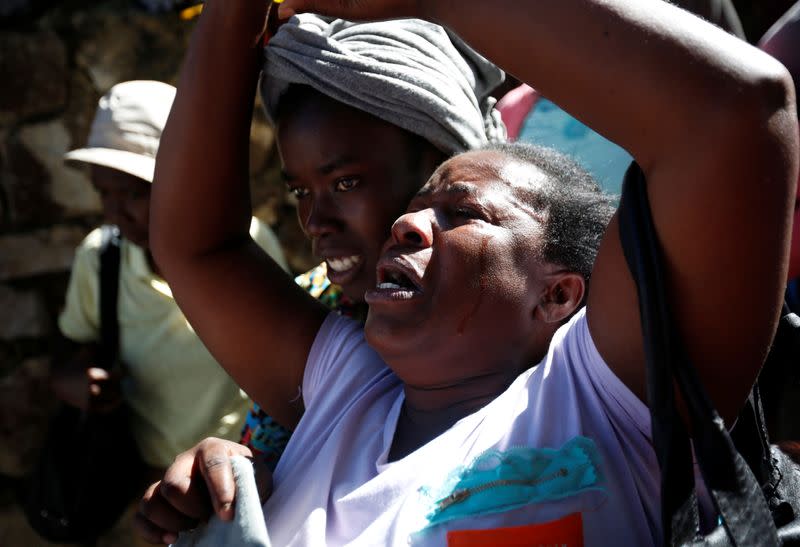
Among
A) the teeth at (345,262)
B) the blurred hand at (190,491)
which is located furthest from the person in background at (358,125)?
the blurred hand at (190,491)

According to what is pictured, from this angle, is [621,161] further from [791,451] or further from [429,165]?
[791,451]

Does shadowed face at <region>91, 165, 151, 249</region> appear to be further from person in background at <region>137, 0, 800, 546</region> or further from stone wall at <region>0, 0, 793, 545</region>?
A: person in background at <region>137, 0, 800, 546</region>

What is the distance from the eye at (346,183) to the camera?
6.75 feet

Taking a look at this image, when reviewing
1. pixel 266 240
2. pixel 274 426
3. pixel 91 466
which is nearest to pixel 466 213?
pixel 274 426

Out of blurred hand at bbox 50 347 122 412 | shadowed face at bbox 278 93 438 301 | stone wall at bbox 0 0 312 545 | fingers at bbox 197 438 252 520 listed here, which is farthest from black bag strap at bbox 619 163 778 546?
stone wall at bbox 0 0 312 545

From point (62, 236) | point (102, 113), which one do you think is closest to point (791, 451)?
point (102, 113)

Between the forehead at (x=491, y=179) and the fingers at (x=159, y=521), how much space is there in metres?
0.76

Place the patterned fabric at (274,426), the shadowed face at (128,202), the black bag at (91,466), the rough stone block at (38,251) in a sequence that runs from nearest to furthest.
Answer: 1. the patterned fabric at (274,426)
2. the shadowed face at (128,202)
3. the black bag at (91,466)
4. the rough stone block at (38,251)

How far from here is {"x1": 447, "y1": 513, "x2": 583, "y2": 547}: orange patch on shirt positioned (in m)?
1.38

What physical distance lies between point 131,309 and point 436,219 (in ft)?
6.15

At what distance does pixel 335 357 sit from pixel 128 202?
5.18ft

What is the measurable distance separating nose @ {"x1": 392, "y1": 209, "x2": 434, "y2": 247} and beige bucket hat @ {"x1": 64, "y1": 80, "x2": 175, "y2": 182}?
66.0 inches

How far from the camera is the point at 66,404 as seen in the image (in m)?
3.40

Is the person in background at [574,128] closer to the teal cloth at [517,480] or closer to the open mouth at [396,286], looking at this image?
the open mouth at [396,286]
